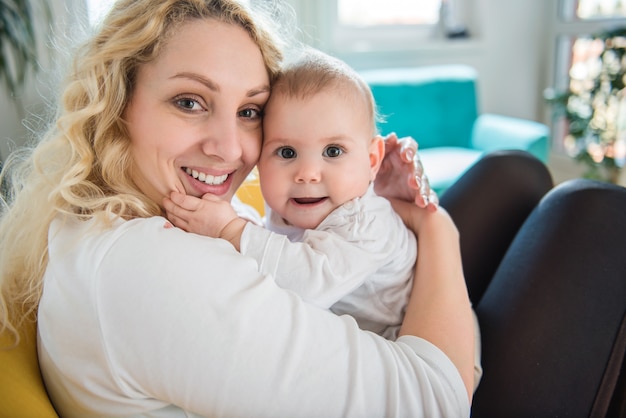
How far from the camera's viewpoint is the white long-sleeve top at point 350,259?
95 centimetres

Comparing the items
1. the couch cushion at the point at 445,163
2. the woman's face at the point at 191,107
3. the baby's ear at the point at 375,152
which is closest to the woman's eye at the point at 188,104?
the woman's face at the point at 191,107

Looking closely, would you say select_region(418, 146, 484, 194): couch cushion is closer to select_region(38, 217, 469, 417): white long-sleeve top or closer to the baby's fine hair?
the baby's fine hair

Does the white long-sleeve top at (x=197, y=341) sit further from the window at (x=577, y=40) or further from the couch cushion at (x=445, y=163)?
the window at (x=577, y=40)

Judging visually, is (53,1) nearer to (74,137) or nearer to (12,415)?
(74,137)

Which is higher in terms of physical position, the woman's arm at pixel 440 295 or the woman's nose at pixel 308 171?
the woman's nose at pixel 308 171

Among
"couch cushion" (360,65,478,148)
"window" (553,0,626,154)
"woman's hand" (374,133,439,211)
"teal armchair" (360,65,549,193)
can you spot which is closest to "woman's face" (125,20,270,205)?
"woman's hand" (374,133,439,211)

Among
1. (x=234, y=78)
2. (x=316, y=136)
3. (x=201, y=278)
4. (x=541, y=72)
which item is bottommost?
(x=541, y=72)

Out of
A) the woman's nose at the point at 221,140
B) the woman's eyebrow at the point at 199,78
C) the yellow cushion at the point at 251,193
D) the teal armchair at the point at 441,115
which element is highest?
the woman's eyebrow at the point at 199,78

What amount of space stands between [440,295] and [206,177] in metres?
0.51

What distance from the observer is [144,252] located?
0.78m

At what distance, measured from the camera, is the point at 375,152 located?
1.21 meters

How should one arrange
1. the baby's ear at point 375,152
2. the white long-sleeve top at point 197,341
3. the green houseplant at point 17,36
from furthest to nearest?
the green houseplant at point 17,36 → the baby's ear at point 375,152 → the white long-sleeve top at point 197,341

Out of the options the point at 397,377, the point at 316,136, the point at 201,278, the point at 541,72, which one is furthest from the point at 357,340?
the point at 541,72

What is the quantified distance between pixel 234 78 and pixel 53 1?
11.1 ft
